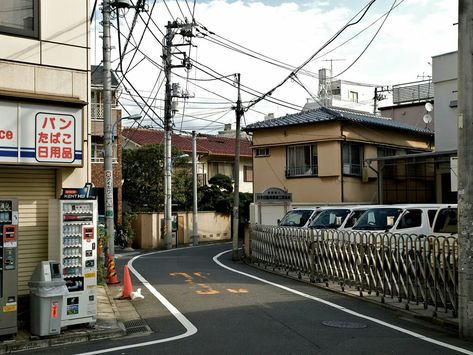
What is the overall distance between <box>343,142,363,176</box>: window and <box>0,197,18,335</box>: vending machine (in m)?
19.7

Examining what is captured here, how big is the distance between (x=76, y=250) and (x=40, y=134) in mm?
2111

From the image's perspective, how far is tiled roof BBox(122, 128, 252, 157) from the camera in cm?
4334

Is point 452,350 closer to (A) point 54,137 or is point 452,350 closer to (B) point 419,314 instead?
(B) point 419,314

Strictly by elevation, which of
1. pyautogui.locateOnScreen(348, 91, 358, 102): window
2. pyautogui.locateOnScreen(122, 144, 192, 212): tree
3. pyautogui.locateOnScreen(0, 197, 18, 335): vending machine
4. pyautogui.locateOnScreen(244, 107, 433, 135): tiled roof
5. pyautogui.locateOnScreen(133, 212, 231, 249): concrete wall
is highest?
pyautogui.locateOnScreen(348, 91, 358, 102): window

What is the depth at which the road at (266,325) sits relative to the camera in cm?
756

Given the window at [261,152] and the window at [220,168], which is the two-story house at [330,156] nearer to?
the window at [261,152]

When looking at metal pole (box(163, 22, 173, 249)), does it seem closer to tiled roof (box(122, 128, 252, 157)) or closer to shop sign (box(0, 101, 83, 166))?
tiled roof (box(122, 128, 252, 157))

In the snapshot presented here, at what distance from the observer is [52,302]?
8.39m

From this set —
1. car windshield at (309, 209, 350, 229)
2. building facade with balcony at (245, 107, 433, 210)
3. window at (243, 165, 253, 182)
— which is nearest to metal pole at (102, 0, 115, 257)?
car windshield at (309, 209, 350, 229)

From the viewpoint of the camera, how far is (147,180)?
35.8 metres

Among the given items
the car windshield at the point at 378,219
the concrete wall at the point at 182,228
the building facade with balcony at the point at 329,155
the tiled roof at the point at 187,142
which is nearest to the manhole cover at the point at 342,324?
the car windshield at the point at 378,219

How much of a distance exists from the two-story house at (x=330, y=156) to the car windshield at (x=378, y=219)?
10081 millimetres

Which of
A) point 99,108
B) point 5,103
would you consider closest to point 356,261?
point 5,103

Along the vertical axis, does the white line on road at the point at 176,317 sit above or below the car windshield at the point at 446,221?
below
